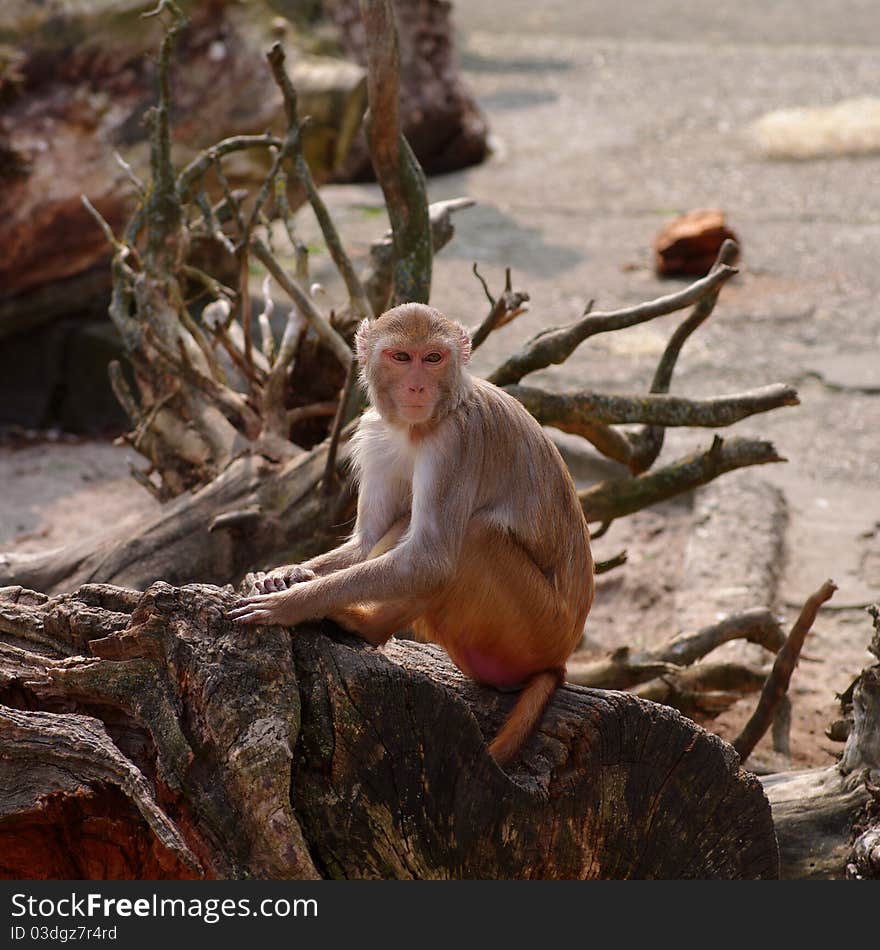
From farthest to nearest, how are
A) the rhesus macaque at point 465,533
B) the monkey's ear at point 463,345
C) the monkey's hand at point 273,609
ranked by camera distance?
the monkey's ear at point 463,345 → the rhesus macaque at point 465,533 → the monkey's hand at point 273,609

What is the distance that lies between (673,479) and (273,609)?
2330mm

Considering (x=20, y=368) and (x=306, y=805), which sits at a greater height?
(x=306, y=805)

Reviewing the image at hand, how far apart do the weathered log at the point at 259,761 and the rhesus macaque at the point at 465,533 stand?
1.17 ft

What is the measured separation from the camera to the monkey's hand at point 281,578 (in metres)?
3.22

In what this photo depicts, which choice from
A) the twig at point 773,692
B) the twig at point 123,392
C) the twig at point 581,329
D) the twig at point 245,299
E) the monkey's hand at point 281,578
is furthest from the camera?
the twig at point 123,392

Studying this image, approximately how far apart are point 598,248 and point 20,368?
15.5 ft

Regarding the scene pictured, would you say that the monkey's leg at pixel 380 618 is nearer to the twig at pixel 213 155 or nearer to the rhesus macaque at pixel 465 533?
the rhesus macaque at pixel 465 533

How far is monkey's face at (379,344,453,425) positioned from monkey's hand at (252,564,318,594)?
48 centimetres

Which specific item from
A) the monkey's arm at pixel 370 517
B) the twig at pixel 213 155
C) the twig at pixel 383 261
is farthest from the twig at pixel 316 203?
the monkey's arm at pixel 370 517

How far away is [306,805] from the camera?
107 inches

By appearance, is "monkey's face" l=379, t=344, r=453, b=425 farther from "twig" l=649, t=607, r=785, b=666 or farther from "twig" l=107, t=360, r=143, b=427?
"twig" l=107, t=360, r=143, b=427

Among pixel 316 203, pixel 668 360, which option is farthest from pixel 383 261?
pixel 668 360

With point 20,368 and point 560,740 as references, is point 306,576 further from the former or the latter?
point 20,368

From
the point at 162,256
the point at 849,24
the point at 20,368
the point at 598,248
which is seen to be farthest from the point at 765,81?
the point at 162,256
